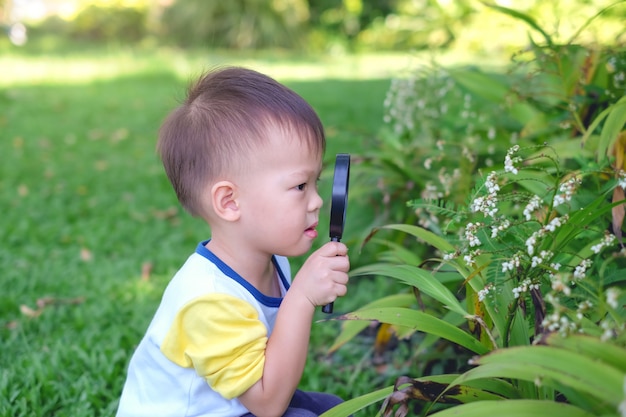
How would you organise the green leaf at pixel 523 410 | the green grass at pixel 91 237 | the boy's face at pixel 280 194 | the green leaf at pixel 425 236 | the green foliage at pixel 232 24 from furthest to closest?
the green foliage at pixel 232 24
the green grass at pixel 91 237
the green leaf at pixel 425 236
the boy's face at pixel 280 194
the green leaf at pixel 523 410

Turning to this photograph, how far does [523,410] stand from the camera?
117 cm

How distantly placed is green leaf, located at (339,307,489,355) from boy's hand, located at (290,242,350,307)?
0.08 m

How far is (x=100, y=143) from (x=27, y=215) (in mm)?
1896

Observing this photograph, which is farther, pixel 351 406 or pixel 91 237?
pixel 91 237

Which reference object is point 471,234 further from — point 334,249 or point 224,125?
point 224,125

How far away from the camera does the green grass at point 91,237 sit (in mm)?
2371

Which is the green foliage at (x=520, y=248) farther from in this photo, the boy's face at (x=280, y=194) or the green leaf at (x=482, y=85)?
the boy's face at (x=280, y=194)

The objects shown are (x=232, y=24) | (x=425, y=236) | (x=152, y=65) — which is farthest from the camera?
(x=232, y=24)

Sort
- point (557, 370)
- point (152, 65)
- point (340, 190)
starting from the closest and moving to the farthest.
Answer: point (557, 370) < point (340, 190) < point (152, 65)

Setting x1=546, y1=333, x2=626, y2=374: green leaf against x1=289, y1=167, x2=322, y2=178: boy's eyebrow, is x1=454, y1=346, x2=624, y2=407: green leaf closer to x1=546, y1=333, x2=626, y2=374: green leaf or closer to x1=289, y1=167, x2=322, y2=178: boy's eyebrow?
x1=546, y1=333, x2=626, y2=374: green leaf

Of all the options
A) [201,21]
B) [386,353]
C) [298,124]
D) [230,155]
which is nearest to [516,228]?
[298,124]

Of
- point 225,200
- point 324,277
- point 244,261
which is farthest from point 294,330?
point 225,200

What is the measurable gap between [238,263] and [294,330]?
0.26 metres

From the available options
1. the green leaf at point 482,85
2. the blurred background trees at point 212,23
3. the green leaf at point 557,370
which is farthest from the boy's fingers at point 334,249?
the blurred background trees at point 212,23
